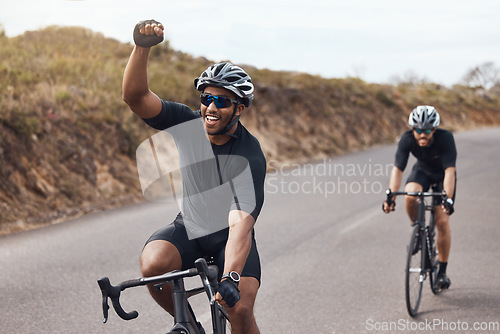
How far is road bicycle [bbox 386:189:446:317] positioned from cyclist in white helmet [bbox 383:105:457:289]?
0.08 meters

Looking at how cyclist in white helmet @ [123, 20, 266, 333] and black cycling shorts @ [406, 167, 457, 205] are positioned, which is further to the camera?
black cycling shorts @ [406, 167, 457, 205]

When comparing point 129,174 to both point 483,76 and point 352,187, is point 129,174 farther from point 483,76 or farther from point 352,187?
point 483,76

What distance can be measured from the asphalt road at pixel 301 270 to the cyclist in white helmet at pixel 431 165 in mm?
641

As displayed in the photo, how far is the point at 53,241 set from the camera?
8.30 meters

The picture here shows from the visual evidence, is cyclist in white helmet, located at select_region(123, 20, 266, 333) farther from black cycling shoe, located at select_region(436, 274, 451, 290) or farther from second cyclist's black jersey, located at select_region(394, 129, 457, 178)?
black cycling shoe, located at select_region(436, 274, 451, 290)

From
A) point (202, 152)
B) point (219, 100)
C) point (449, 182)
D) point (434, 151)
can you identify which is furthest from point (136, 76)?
point (434, 151)

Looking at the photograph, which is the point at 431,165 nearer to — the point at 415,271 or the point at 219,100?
the point at 415,271

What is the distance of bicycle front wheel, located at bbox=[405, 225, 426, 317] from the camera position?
5586mm

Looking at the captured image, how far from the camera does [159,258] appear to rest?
9.84ft

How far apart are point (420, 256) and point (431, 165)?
3.55ft

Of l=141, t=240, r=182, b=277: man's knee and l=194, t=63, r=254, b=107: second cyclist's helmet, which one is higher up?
l=194, t=63, r=254, b=107: second cyclist's helmet

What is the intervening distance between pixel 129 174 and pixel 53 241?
481 cm

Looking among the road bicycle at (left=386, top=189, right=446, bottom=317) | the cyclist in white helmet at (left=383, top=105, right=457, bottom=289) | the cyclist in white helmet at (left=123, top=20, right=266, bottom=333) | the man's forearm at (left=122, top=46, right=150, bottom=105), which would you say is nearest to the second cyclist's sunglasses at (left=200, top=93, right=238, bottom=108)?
the cyclist in white helmet at (left=123, top=20, right=266, bottom=333)

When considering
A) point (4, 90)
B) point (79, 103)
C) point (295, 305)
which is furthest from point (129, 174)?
point (295, 305)
